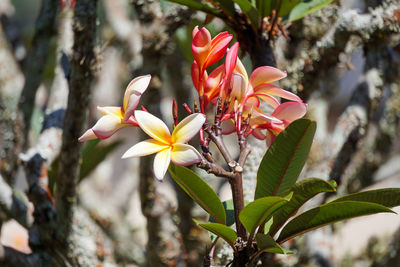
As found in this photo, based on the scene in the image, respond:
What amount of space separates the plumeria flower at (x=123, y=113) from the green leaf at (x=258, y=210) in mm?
258

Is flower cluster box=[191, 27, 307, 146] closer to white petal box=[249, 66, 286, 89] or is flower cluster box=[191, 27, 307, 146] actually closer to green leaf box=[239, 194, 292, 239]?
white petal box=[249, 66, 286, 89]

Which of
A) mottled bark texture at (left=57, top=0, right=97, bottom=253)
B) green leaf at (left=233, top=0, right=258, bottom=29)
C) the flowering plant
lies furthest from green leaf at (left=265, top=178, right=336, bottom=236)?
mottled bark texture at (left=57, top=0, right=97, bottom=253)

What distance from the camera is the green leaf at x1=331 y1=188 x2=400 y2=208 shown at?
2.72 ft

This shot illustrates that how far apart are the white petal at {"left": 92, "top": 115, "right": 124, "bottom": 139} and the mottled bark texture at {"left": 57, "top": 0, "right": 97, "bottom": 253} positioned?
1.89ft

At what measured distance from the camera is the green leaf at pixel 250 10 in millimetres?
1173

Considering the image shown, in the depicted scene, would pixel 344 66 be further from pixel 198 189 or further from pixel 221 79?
pixel 198 189

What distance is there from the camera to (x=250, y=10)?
1209 mm

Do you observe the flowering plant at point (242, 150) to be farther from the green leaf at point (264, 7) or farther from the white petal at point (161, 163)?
the green leaf at point (264, 7)

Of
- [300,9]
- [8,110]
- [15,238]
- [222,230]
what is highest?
[300,9]

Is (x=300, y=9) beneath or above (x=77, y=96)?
above

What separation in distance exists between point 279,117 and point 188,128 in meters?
0.22

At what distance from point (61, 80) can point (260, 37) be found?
0.91 metres

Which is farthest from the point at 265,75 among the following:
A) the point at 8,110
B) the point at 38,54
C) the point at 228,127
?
the point at 8,110

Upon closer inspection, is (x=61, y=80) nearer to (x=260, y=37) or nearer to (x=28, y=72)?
(x=28, y=72)
